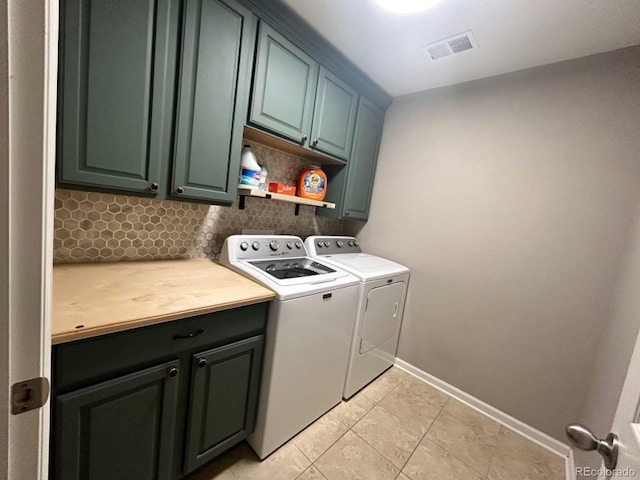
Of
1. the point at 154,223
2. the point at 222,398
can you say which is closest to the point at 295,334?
the point at 222,398

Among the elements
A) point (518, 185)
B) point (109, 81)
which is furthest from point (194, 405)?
point (518, 185)

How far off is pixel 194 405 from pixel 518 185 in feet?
7.40

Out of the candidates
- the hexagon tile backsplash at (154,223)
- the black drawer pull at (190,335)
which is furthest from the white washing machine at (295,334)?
the black drawer pull at (190,335)

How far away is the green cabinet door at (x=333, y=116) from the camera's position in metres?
1.82

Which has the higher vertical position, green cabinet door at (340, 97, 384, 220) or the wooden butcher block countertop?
green cabinet door at (340, 97, 384, 220)

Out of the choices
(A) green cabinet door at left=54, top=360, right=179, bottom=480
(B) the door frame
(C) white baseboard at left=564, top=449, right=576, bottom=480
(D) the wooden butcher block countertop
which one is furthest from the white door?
(C) white baseboard at left=564, top=449, right=576, bottom=480

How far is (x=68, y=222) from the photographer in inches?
49.6

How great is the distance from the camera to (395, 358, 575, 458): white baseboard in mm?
1661

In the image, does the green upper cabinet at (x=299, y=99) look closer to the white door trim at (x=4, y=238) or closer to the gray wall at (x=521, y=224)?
the gray wall at (x=521, y=224)

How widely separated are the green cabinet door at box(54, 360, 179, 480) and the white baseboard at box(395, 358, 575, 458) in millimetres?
1890

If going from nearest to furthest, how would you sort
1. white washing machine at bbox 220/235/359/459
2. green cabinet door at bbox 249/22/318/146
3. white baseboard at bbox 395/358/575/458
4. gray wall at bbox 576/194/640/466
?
gray wall at bbox 576/194/640/466 < white washing machine at bbox 220/235/359/459 < green cabinet door at bbox 249/22/318/146 < white baseboard at bbox 395/358/575/458

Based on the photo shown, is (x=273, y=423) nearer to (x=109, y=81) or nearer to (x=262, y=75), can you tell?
(x=109, y=81)

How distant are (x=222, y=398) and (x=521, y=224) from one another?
2059 millimetres

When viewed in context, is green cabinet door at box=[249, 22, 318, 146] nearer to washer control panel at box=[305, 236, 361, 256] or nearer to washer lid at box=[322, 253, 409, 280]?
washer control panel at box=[305, 236, 361, 256]
